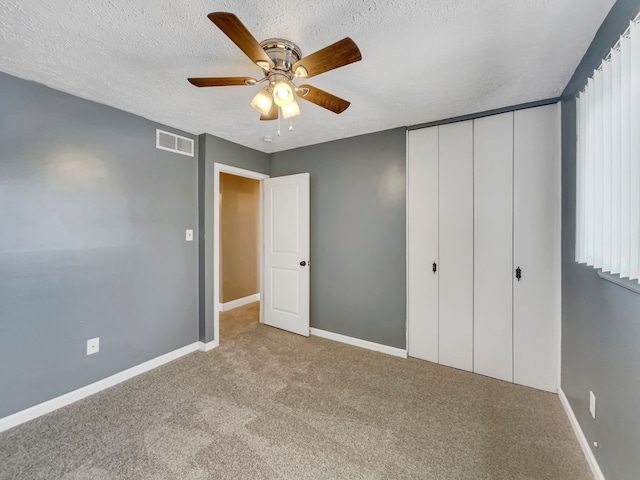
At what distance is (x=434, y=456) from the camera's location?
1664 mm

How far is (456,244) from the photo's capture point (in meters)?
2.68

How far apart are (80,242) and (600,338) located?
3.60m

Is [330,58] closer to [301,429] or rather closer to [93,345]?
[301,429]

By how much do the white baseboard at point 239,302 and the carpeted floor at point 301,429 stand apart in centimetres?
191

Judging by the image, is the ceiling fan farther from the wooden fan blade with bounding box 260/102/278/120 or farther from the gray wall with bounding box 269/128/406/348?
the gray wall with bounding box 269/128/406/348

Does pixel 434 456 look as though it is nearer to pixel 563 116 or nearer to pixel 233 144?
pixel 563 116

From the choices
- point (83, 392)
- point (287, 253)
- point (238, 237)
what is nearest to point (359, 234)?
point (287, 253)

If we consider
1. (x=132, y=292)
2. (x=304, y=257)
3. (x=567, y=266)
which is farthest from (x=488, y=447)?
(x=132, y=292)

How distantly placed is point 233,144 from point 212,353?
8.03 feet

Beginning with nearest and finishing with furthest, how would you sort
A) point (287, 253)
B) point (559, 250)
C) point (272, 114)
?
point (272, 114)
point (559, 250)
point (287, 253)

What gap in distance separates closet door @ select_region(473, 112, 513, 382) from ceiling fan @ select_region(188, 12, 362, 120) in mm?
1562

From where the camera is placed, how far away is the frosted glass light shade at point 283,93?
1.54 m

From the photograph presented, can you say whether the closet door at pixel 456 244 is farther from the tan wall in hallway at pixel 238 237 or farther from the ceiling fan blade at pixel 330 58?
the tan wall in hallway at pixel 238 237

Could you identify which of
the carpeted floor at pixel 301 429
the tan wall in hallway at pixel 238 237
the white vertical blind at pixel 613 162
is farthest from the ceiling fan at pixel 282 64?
the tan wall in hallway at pixel 238 237
